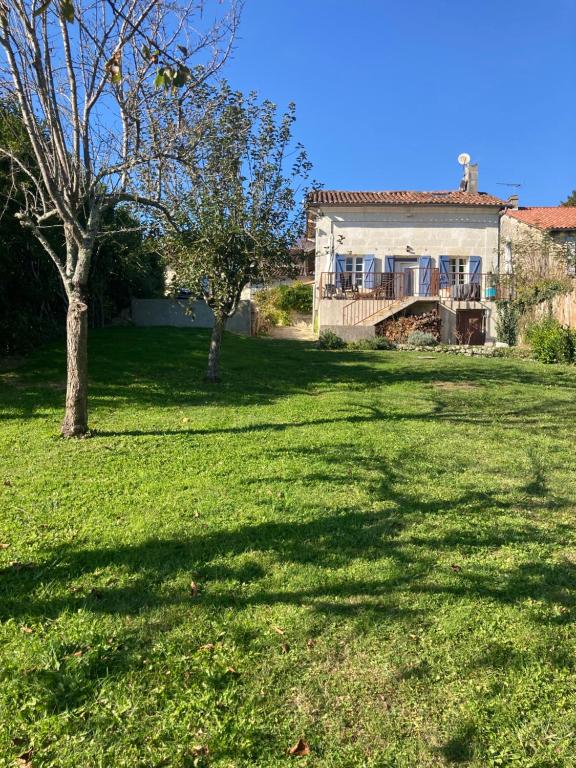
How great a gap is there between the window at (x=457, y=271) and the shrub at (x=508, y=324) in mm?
3342

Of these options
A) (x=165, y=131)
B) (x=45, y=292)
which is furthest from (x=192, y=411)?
(x=45, y=292)

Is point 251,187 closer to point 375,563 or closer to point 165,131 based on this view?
point 165,131

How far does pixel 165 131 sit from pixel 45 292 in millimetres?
8831

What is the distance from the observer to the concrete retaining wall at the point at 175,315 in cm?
2414

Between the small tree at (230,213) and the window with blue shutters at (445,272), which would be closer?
the small tree at (230,213)

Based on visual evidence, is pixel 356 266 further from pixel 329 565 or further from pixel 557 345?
pixel 329 565

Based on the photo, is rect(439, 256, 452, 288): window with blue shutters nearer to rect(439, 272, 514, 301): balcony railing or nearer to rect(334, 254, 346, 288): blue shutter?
rect(439, 272, 514, 301): balcony railing

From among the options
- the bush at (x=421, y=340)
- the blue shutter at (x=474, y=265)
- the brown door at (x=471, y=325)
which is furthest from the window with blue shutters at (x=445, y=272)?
the bush at (x=421, y=340)

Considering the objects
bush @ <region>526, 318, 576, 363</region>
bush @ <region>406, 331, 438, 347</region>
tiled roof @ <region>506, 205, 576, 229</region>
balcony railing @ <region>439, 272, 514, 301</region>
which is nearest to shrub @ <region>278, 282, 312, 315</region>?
balcony railing @ <region>439, 272, 514, 301</region>

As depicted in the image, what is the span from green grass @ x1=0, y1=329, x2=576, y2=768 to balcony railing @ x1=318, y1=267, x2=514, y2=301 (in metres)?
17.4

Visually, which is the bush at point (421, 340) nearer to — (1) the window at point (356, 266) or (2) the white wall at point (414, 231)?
(1) the window at point (356, 266)

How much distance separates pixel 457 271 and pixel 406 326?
19.0 ft

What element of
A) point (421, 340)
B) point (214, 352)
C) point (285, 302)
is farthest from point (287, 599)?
point (285, 302)

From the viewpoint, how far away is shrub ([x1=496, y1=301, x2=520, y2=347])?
70.8 feet
